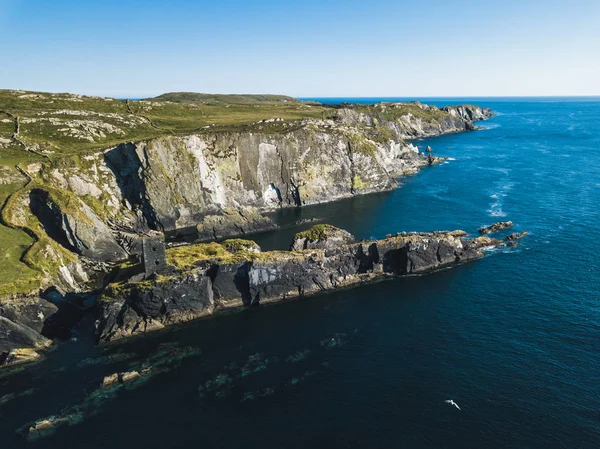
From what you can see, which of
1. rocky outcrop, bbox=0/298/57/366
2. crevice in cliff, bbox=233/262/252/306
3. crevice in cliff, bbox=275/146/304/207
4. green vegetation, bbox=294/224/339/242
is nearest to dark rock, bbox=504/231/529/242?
green vegetation, bbox=294/224/339/242

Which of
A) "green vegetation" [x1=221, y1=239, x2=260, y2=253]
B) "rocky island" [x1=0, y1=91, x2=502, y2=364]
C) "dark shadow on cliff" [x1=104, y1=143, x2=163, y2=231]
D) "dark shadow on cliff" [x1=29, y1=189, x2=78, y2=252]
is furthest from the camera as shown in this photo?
"dark shadow on cliff" [x1=104, y1=143, x2=163, y2=231]

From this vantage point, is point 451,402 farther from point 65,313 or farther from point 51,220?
point 51,220

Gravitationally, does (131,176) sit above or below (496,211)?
above

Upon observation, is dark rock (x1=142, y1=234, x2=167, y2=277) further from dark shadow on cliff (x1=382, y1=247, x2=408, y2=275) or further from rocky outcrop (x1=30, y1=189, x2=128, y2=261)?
→ dark shadow on cliff (x1=382, y1=247, x2=408, y2=275)

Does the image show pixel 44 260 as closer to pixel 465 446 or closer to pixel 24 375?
pixel 24 375

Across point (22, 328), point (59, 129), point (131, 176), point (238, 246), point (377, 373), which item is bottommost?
point (377, 373)

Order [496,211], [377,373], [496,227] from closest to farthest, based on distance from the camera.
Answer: [377,373] < [496,227] < [496,211]

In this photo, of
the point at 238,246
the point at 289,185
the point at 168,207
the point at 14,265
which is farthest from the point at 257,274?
the point at 289,185
